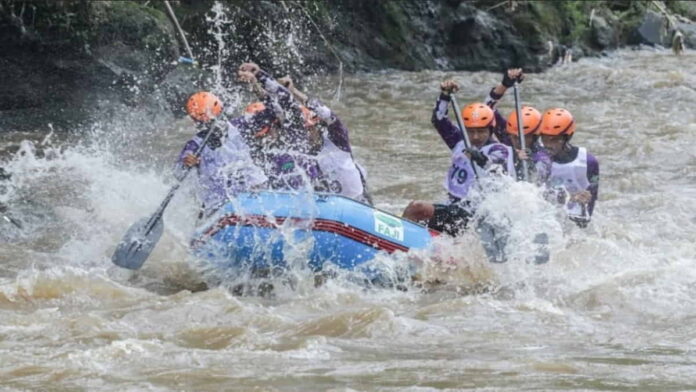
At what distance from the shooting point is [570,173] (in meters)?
9.05

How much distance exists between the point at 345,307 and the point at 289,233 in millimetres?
708

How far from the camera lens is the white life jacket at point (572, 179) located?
9.05 m

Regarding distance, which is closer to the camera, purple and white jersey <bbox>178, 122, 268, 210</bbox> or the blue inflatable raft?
the blue inflatable raft

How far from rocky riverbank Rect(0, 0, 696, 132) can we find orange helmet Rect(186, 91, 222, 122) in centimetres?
568

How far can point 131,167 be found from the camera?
1210 centimetres

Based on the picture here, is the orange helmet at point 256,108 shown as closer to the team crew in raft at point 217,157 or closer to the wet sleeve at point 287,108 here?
the wet sleeve at point 287,108

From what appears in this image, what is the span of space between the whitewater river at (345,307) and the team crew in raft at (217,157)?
0.50m

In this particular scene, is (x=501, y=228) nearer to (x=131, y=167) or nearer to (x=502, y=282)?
(x=502, y=282)

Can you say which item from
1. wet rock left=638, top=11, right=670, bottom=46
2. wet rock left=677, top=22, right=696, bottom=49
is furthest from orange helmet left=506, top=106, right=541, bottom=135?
wet rock left=638, top=11, right=670, bottom=46

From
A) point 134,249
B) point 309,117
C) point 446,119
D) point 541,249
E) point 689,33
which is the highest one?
point 689,33

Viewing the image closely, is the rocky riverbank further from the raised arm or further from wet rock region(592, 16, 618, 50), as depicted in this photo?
the raised arm

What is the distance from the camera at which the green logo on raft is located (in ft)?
26.5

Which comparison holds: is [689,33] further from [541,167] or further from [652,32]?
[541,167]

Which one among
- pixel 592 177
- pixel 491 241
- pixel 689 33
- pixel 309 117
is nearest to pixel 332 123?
pixel 309 117
